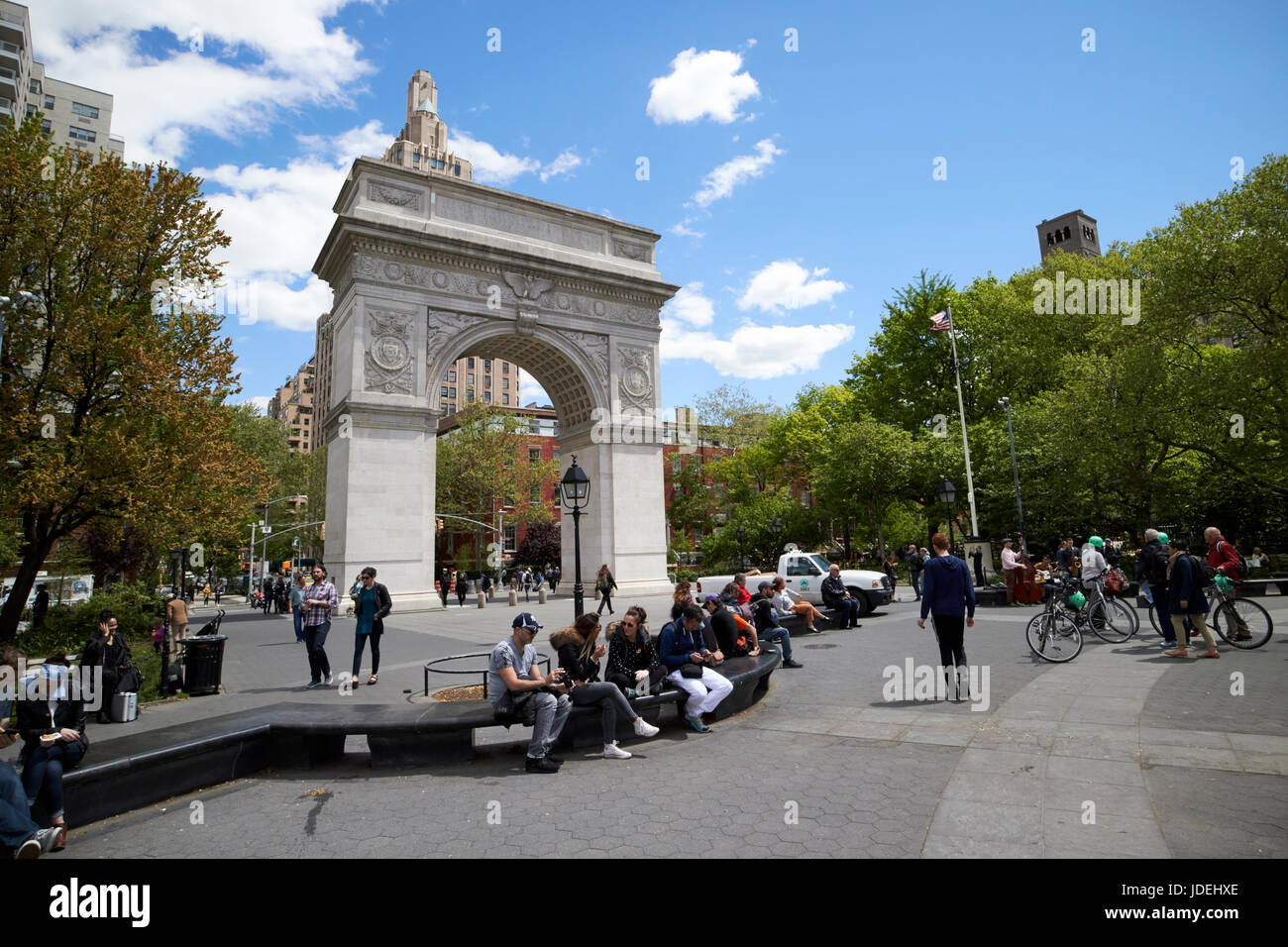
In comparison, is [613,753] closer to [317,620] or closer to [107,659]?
[317,620]

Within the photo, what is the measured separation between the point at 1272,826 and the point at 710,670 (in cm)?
462

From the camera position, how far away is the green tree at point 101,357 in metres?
13.6

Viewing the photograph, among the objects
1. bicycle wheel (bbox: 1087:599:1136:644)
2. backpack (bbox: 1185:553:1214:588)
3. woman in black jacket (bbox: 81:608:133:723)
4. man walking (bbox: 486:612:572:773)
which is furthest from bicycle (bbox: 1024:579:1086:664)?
woman in black jacket (bbox: 81:608:133:723)

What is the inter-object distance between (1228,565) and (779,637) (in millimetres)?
7097

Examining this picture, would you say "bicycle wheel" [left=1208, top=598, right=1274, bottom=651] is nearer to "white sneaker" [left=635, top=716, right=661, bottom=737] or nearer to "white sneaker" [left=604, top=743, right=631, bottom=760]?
"white sneaker" [left=635, top=716, right=661, bottom=737]

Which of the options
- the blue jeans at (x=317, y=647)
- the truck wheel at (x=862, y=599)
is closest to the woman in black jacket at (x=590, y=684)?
the blue jeans at (x=317, y=647)

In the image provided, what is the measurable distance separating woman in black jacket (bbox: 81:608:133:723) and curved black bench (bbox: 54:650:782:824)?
278cm

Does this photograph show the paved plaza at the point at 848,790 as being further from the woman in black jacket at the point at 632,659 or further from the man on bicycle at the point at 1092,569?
the man on bicycle at the point at 1092,569

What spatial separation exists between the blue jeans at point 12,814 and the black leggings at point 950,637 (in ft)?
26.5

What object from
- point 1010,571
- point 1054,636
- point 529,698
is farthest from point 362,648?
point 1010,571
